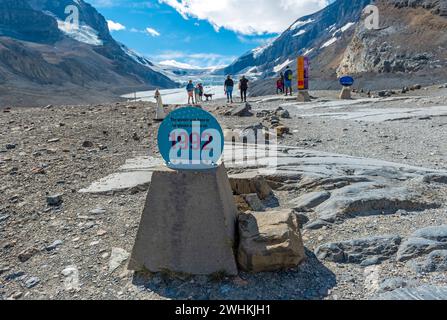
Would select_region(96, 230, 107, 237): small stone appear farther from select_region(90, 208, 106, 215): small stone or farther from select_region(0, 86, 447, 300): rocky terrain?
select_region(90, 208, 106, 215): small stone

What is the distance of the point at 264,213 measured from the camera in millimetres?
4992

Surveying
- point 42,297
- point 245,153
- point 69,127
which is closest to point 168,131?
point 42,297

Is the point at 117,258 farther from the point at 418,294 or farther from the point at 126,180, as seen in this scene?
the point at 418,294

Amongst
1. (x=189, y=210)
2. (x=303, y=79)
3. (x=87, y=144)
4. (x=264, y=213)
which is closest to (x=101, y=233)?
(x=189, y=210)

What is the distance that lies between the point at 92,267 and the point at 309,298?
252cm

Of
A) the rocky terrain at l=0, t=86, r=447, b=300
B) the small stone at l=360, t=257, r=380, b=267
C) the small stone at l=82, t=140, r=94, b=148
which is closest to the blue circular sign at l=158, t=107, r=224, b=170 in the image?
the rocky terrain at l=0, t=86, r=447, b=300

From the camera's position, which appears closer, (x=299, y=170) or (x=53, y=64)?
(x=299, y=170)

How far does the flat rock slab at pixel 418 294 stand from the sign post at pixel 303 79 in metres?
22.5

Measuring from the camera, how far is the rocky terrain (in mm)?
4199

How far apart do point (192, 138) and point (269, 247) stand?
1.44 metres

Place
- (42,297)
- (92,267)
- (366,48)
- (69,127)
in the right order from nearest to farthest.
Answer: (42,297) → (92,267) → (69,127) → (366,48)

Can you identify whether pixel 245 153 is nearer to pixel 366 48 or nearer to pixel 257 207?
pixel 257 207

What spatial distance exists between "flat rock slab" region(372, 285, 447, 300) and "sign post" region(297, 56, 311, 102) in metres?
22.5
